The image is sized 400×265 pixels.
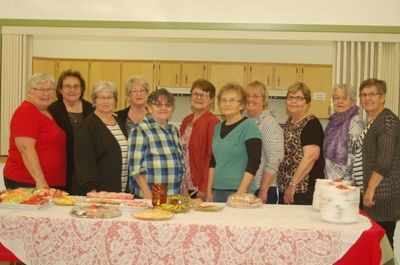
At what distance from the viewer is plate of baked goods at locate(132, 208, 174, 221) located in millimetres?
2197

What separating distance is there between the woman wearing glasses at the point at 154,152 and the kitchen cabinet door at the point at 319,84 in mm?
5009

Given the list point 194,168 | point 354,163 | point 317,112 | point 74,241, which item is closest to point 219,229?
point 74,241

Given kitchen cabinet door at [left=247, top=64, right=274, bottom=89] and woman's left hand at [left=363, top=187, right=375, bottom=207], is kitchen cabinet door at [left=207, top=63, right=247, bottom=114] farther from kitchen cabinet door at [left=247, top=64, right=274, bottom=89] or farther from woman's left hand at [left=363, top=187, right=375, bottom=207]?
woman's left hand at [left=363, top=187, right=375, bottom=207]

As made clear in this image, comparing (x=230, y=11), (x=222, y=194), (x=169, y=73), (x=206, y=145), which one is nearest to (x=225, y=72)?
(x=169, y=73)

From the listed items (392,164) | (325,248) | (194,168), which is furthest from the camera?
(194,168)

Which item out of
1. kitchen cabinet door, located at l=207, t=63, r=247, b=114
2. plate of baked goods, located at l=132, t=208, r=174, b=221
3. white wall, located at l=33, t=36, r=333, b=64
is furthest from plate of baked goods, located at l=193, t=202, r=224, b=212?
white wall, located at l=33, t=36, r=333, b=64

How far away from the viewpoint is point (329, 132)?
3271 millimetres

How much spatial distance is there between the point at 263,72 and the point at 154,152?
5.05 m

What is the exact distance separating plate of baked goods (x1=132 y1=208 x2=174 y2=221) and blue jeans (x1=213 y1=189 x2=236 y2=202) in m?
0.75

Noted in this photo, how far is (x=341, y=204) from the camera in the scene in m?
2.20

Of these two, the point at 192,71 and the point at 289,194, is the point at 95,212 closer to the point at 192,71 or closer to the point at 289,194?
the point at 289,194

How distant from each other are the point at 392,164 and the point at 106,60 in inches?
220

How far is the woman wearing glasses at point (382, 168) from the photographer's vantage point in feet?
9.65

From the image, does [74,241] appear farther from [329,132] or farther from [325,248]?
[329,132]
